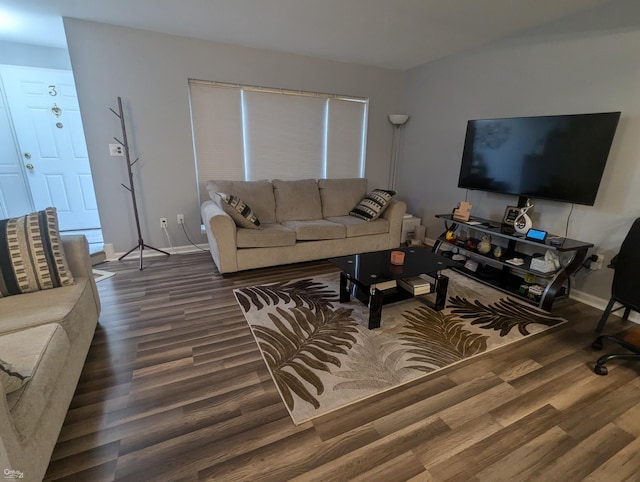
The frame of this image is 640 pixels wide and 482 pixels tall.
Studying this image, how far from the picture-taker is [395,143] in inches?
183

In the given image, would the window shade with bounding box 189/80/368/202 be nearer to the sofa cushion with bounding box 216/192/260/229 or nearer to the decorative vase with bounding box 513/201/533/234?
the sofa cushion with bounding box 216/192/260/229

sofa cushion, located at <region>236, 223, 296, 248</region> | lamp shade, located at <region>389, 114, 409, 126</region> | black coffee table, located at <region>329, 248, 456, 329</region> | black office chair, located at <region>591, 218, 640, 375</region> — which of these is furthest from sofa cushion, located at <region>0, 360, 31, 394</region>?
lamp shade, located at <region>389, 114, 409, 126</region>

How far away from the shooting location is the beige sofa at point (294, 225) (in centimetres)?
302

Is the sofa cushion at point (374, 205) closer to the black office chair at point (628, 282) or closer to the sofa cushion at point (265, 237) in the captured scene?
the sofa cushion at point (265, 237)

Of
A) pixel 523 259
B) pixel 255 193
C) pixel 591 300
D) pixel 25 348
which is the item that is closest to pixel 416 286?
pixel 523 259

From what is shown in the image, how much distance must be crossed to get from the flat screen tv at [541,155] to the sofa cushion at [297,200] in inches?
70.2

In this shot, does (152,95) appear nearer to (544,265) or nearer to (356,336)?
(356,336)

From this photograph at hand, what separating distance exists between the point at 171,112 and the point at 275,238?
6.27 ft

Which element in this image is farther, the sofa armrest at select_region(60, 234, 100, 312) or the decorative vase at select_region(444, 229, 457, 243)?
the decorative vase at select_region(444, 229, 457, 243)

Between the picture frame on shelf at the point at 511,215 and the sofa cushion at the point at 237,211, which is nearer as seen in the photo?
the picture frame on shelf at the point at 511,215

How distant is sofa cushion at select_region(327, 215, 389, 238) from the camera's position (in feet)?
11.6

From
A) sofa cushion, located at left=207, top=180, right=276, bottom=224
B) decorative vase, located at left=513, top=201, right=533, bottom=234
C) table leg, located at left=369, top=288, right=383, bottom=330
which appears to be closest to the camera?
table leg, located at left=369, top=288, right=383, bottom=330

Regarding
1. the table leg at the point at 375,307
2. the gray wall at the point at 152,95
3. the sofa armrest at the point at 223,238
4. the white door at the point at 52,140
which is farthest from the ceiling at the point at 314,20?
the table leg at the point at 375,307

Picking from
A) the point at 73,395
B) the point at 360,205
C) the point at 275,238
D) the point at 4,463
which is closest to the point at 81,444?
the point at 73,395
